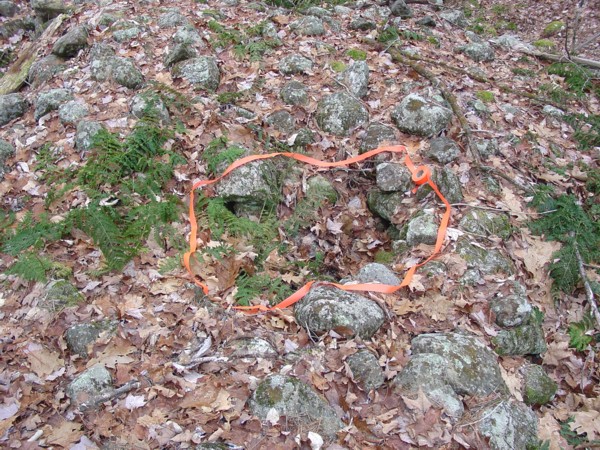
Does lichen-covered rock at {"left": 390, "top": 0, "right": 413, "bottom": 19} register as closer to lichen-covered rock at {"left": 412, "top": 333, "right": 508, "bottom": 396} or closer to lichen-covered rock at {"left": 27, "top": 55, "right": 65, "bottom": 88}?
lichen-covered rock at {"left": 27, "top": 55, "right": 65, "bottom": 88}

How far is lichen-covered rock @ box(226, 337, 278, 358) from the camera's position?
3820 mm

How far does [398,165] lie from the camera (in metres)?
5.62

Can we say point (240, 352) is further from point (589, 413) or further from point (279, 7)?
point (279, 7)

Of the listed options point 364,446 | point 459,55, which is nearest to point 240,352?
point 364,446

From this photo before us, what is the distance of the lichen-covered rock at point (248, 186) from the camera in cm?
529

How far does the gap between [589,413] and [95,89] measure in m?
6.90

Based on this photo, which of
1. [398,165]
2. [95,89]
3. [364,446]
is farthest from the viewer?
[95,89]

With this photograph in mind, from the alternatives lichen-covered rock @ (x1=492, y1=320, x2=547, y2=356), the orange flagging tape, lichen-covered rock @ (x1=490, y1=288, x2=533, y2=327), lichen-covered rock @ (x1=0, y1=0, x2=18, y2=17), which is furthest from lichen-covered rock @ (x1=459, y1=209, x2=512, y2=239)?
lichen-covered rock @ (x1=0, y1=0, x2=18, y2=17)

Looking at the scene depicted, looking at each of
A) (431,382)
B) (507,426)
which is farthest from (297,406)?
(507,426)

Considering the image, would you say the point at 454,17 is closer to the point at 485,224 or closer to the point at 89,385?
the point at 485,224

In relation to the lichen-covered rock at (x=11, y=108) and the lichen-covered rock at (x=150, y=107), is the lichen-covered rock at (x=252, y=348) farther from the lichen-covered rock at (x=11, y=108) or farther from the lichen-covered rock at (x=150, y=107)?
the lichen-covered rock at (x=11, y=108)

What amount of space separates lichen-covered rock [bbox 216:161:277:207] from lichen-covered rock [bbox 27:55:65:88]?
367cm

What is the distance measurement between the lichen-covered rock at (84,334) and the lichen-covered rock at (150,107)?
9.29 feet

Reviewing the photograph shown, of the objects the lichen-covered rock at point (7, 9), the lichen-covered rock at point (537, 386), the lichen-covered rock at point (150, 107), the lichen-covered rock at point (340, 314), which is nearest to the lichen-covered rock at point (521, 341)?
the lichen-covered rock at point (537, 386)
